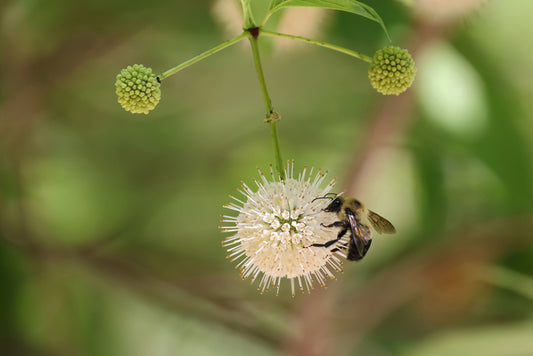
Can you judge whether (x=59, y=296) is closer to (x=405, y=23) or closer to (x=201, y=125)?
(x=201, y=125)

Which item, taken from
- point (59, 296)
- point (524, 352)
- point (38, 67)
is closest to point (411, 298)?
point (524, 352)

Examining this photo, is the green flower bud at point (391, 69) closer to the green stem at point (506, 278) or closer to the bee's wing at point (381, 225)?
the bee's wing at point (381, 225)

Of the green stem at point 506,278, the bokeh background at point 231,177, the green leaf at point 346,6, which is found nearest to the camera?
the green leaf at point 346,6

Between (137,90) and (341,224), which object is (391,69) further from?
(137,90)

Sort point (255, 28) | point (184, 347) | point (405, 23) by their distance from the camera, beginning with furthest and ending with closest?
point (184, 347), point (405, 23), point (255, 28)

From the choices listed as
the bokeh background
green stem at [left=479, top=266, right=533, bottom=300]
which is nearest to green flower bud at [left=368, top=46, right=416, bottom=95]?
the bokeh background

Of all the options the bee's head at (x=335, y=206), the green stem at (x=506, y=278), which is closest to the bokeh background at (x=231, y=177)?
the green stem at (x=506, y=278)
